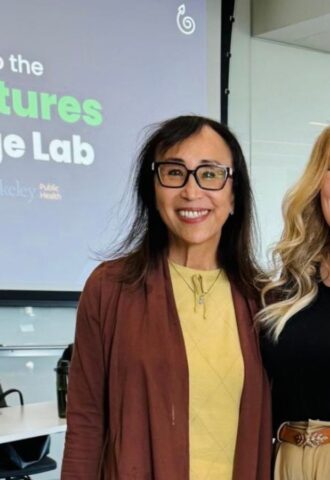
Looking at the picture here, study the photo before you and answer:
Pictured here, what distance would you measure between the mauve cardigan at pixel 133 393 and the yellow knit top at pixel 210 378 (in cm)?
2

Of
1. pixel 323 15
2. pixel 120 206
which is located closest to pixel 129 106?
pixel 120 206

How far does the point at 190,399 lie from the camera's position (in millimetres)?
1595

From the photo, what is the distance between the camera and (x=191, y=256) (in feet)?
5.71

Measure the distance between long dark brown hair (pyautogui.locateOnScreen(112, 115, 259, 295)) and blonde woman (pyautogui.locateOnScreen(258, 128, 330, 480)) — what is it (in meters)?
0.09

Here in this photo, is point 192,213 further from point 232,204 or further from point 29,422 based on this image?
point 29,422

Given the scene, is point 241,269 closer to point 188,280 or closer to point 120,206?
point 188,280

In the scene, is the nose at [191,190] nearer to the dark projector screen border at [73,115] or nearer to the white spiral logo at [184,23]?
the dark projector screen border at [73,115]

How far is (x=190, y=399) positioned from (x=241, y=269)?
1.11 ft

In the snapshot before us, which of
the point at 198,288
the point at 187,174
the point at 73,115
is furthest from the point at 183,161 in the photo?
the point at 73,115

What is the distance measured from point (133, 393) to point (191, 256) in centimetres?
35

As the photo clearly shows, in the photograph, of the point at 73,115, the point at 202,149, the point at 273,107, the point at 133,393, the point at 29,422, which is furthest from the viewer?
the point at 273,107

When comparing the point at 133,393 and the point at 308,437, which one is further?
the point at 308,437

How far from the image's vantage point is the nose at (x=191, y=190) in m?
1.63

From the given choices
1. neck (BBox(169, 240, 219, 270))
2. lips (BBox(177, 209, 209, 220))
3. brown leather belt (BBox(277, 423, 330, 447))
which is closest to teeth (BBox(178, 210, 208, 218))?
lips (BBox(177, 209, 209, 220))
